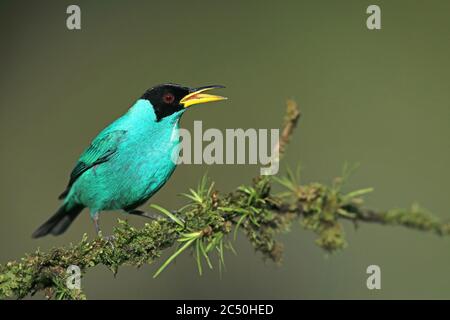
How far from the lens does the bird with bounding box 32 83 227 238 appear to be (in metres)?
4.64

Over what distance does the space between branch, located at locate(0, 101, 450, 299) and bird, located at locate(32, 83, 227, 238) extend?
116 centimetres

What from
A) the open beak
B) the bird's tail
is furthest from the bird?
the bird's tail

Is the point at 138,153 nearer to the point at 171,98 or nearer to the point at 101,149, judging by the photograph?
the point at 101,149

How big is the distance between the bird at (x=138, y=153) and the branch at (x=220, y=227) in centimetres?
116

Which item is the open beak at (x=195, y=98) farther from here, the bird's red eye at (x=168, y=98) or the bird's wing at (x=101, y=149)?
the bird's wing at (x=101, y=149)

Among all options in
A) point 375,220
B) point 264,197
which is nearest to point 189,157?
point 264,197

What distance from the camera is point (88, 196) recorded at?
198 inches

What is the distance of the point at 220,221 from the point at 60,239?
5226 mm

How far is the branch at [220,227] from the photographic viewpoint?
2878 millimetres

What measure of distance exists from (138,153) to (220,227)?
1.60 meters

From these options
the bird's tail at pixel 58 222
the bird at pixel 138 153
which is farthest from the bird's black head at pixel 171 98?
the bird's tail at pixel 58 222

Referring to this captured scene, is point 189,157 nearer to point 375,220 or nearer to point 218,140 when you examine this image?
point 218,140

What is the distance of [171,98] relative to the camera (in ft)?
16.0

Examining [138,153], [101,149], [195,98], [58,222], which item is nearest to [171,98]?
[195,98]
